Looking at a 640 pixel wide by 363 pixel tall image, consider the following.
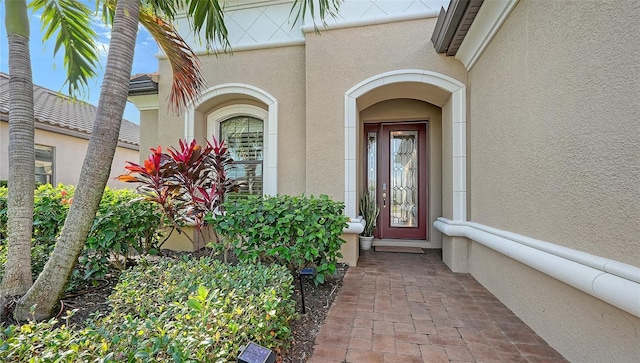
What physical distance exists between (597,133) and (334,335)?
8.74 ft

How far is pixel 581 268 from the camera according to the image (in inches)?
76.3

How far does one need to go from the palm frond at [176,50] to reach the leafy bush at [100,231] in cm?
190

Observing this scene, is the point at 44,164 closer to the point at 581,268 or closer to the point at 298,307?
the point at 298,307

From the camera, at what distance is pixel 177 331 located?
152cm

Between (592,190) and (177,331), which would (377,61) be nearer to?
(592,190)

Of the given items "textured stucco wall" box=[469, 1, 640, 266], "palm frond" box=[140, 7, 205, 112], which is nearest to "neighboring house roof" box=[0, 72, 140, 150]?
"palm frond" box=[140, 7, 205, 112]

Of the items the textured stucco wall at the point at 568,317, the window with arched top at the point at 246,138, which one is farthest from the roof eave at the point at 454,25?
the window with arched top at the point at 246,138

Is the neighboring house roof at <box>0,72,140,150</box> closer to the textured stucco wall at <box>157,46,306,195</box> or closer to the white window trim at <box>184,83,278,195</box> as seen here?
the white window trim at <box>184,83,278,195</box>

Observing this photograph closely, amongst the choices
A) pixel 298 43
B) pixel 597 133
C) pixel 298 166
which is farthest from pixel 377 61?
pixel 597 133

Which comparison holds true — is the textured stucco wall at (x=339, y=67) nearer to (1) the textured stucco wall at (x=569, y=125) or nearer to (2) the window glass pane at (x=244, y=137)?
(1) the textured stucco wall at (x=569, y=125)

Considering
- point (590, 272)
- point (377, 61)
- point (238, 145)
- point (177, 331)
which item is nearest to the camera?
point (177, 331)

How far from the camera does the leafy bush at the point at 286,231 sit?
→ 3.44 meters

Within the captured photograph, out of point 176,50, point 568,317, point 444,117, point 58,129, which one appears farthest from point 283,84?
point 58,129

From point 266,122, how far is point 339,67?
2.04m
